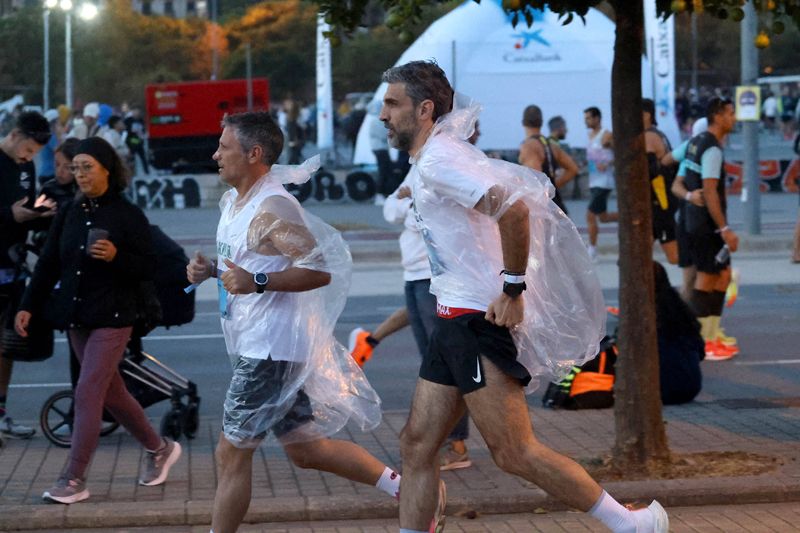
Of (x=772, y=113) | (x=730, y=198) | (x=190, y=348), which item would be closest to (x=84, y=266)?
(x=190, y=348)

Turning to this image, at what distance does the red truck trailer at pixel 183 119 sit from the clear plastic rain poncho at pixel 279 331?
2877 centimetres

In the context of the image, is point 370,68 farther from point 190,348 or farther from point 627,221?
point 627,221

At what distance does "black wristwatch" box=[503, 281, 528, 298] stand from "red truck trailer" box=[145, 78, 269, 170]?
96.9 ft

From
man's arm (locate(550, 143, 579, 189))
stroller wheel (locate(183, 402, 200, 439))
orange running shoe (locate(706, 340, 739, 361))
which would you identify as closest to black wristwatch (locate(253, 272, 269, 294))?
stroller wheel (locate(183, 402, 200, 439))

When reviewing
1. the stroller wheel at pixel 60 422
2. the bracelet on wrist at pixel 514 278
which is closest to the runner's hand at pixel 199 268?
the bracelet on wrist at pixel 514 278

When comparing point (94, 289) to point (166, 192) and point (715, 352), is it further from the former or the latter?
point (166, 192)

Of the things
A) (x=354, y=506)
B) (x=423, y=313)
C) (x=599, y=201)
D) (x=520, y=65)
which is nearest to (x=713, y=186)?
(x=423, y=313)

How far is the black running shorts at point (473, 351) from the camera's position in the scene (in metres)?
4.80

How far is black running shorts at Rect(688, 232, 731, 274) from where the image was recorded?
32.5ft

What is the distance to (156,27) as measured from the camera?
6856cm

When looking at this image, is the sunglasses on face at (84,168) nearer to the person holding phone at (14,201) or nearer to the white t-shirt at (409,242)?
the person holding phone at (14,201)

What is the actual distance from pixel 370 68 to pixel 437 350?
186 ft

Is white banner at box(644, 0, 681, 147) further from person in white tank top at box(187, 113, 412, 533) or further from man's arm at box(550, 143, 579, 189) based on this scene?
person in white tank top at box(187, 113, 412, 533)

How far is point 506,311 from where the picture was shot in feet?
15.5
